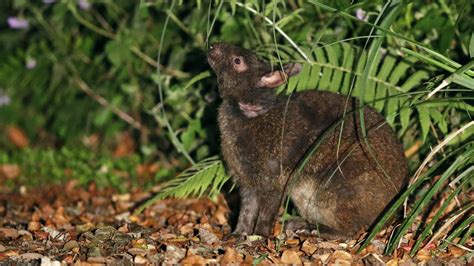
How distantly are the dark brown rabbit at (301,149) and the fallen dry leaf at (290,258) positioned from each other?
0.54 meters

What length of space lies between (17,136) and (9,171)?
1.51 meters

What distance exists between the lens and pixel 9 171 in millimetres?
8516

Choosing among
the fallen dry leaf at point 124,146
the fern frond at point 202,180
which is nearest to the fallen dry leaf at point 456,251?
the fern frond at point 202,180

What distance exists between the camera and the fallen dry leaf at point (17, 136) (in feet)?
32.1

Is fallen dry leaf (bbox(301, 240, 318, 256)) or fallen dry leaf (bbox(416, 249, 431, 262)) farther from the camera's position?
fallen dry leaf (bbox(301, 240, 318, 256))

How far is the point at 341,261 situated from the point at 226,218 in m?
1.66

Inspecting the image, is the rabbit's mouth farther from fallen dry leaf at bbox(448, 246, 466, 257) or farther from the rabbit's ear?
fallen dry leaf at bbox(448, 246, 466, 257)

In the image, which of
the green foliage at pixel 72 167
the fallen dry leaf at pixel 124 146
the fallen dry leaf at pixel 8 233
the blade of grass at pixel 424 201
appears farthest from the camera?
the fallen dry leaf at pixel 124 146

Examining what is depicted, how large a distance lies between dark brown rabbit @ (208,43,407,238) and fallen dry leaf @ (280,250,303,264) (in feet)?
1.78

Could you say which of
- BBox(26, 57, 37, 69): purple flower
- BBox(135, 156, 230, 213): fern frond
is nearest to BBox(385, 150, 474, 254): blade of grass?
BBox(135, 156, 230, 213): fern frond

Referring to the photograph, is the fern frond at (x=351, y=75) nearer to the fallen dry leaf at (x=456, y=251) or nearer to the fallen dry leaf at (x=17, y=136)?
the fallen dry leaf at (x=456, y=251)

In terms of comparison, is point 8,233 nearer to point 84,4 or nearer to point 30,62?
point 84,4

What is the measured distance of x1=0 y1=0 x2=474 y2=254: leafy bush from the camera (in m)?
4.69

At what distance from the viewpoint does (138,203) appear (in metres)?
6.95
